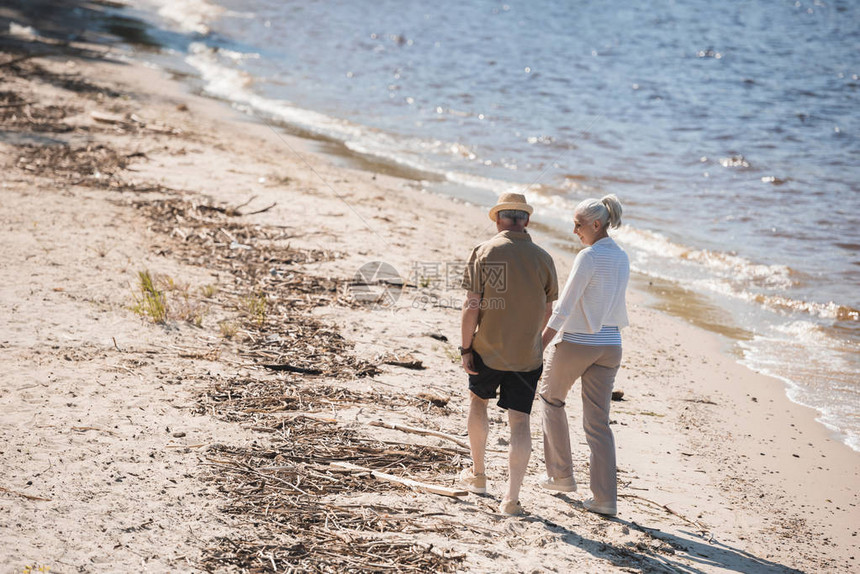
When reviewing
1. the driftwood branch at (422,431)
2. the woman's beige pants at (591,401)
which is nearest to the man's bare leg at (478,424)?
the woman's beige pants at (591,401)

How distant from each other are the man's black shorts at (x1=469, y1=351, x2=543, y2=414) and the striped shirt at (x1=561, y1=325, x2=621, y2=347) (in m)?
0.31

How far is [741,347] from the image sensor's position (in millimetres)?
8008

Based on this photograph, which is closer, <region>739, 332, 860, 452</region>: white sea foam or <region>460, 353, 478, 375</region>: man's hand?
<region>460, 353, 478, 375</region>: man's hand

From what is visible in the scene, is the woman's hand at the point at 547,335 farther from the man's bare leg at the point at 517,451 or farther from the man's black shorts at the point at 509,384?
the man's bare leg at the point at 517,451

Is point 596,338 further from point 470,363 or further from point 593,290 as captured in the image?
point 470,363

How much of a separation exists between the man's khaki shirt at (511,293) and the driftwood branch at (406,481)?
83 centimetres

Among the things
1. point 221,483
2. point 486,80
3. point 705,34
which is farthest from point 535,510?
point 705,34

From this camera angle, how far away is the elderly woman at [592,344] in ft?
14.9

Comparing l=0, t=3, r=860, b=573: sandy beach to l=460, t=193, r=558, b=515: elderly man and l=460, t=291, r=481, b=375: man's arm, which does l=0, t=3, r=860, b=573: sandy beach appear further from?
l=460, t=291, r=481, b=375: man's arm

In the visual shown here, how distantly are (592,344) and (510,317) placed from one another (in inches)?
23.7

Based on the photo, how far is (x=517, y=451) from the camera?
4.46 meters

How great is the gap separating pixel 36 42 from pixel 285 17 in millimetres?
15538

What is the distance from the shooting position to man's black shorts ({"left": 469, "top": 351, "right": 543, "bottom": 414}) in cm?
443
